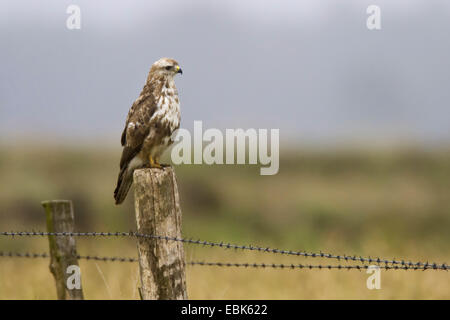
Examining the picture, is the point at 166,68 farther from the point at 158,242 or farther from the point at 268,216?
the point at 268,216

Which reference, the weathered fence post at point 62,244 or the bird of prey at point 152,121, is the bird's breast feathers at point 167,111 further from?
the weathered fence post at point 62,244

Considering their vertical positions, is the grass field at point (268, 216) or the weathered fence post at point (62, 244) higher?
the weathered fence post at point (62, 244)

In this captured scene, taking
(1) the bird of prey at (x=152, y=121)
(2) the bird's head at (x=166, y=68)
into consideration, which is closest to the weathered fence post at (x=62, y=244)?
(1) the bird of prey at (x=152, y=121)

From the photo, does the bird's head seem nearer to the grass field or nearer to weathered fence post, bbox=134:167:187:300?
the grass field

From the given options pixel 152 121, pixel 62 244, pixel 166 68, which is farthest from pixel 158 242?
pixel 166 68

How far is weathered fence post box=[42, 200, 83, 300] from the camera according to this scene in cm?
638

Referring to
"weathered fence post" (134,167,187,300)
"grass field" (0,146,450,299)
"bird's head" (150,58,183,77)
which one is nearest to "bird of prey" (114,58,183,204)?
"bird's head" (150,58,183,77)

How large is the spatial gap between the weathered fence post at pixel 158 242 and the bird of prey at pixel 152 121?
168 centimetres

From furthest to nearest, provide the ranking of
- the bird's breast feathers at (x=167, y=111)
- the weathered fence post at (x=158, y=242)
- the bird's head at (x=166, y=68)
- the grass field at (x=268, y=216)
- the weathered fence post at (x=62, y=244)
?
the grass field at (x=268, y=216)
the bird's head at (x=166, y=68)
the bird's breast feathers at (x=167, y=111)
the weathered fence post at (x=62, y=244)
the weathered fence post at (x=158, y=242)

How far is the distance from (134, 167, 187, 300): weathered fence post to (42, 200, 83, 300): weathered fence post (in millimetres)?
1625

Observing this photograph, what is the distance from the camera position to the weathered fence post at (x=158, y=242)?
4930 mm

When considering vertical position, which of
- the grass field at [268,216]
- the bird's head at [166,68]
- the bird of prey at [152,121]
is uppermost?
the bird's head at [166,68]

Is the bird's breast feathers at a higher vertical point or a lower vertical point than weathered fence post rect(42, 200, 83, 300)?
higher
